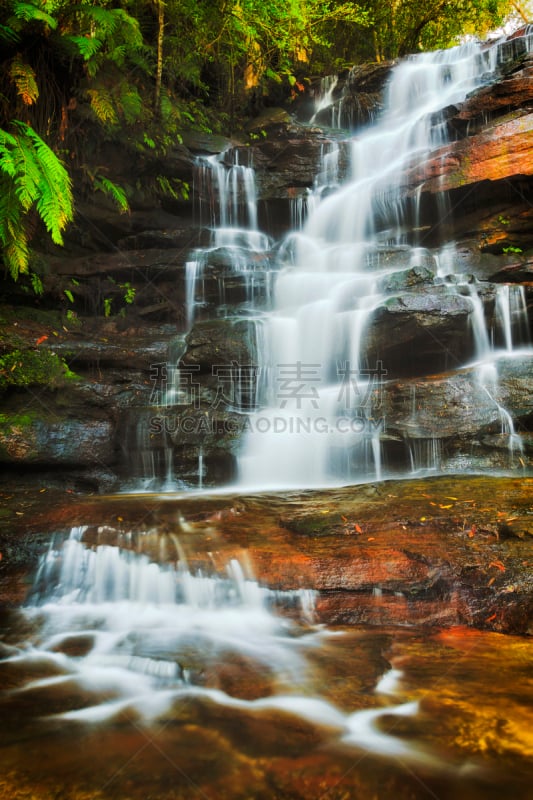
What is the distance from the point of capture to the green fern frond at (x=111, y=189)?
8.31 meters

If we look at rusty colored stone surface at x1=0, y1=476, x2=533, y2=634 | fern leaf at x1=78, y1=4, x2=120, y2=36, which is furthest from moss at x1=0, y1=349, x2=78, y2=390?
fern leaf at x1=78, y1=4, x2=120, y2=36

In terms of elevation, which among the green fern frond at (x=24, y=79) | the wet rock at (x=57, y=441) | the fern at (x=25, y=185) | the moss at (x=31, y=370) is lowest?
the wet rock at (x=57, y=441)

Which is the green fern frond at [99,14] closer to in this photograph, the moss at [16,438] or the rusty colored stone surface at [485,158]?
the moss at [16,438]

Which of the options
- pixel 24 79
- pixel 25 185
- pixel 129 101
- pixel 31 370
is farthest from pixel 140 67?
pixel 31 370

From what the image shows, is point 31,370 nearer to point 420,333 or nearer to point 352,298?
point 352,298

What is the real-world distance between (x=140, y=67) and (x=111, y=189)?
3.40 metres

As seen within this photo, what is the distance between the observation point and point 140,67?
994 centimetres

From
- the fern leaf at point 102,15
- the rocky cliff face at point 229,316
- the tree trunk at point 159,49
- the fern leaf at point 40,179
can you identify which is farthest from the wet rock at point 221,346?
the tree trunk at point 159,49

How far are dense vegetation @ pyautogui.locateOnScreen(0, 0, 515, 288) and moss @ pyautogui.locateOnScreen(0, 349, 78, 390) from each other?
4.48 ft

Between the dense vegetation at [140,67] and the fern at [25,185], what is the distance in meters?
0.01

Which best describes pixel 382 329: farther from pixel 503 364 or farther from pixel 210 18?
pixel 210 18

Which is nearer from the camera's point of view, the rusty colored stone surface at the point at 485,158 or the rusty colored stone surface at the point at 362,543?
the rusty colored stone surface at the point at 362,543

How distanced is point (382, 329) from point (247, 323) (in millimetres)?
2257

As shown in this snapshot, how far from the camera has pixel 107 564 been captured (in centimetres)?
397
